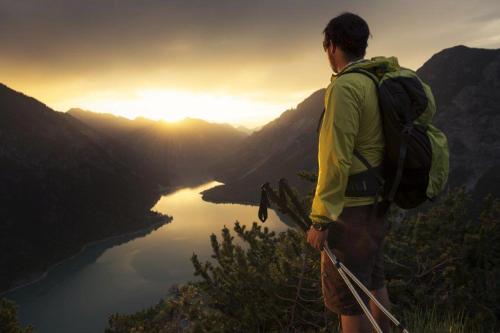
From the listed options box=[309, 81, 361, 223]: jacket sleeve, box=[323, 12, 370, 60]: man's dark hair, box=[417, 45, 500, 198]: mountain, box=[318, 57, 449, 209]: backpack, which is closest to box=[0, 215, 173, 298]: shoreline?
box=[417, 45, 500, 198]: mountain

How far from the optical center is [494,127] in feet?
387

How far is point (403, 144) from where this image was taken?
2.80 m

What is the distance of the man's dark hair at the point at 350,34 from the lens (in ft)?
9.73

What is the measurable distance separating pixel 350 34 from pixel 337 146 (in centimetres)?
93

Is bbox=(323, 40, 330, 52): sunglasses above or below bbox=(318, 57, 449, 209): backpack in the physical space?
above

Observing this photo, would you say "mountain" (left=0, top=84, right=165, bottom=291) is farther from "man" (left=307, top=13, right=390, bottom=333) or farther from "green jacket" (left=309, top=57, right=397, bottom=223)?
"green jacket" (left=309, top=57, right=397, bottom=223)

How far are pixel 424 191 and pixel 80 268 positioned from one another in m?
128

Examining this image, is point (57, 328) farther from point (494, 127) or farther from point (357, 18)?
point (494, 127)

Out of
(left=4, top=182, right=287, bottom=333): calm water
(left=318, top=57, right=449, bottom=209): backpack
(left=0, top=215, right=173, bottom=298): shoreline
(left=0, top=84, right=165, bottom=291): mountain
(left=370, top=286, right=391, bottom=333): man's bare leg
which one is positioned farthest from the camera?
(left=0, top=84, right=165, bottom=291): mountain

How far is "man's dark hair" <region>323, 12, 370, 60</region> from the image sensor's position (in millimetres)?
2967

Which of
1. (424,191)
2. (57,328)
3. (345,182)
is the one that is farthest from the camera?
(57,328)

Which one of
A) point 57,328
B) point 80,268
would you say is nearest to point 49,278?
point 80,268

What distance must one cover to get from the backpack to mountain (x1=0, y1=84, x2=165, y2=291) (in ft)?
413

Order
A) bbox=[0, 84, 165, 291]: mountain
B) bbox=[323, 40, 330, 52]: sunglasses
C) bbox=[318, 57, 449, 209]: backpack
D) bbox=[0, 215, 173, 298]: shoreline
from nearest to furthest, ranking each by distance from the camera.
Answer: bbox=[318, 57, 449, 209]: backpack → bbox=[323, 40, 330, 52]: sunglasses → bbox=[0, 215, 173, 298]: shoreline → bbox=[0, 84, 165, 291]: mountain
